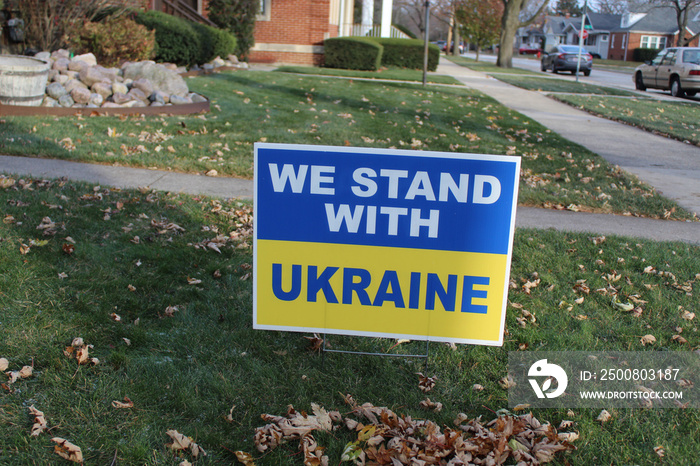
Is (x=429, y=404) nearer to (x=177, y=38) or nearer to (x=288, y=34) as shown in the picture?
(x=177, y=38)

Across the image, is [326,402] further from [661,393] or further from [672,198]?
[672,198]

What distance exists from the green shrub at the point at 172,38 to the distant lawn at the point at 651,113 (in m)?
10.4

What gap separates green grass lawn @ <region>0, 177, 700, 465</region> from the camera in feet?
8.82

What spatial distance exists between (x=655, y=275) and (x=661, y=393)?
1.70 meters

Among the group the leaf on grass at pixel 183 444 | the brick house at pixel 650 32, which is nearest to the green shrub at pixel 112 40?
the leaf on grass at pixel 183 444

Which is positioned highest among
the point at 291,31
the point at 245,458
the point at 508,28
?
the point at 508,28

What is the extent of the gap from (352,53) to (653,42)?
65.3 m

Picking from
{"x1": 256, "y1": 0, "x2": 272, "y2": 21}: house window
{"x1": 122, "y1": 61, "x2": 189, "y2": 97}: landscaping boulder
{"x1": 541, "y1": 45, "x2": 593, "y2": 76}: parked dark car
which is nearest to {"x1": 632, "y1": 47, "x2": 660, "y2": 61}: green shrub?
{"x1": 541, "y1": 45, "x2": 593, "y2": 76}: parked dark car

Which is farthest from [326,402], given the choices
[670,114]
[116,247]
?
[670,114]

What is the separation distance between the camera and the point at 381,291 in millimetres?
2877

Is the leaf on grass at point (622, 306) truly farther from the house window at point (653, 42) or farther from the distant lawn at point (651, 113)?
the house window at point (653, 42)

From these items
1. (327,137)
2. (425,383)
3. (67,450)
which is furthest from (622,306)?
(327,137)

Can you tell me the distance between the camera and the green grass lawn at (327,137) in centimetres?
688

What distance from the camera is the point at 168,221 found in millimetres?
5105
